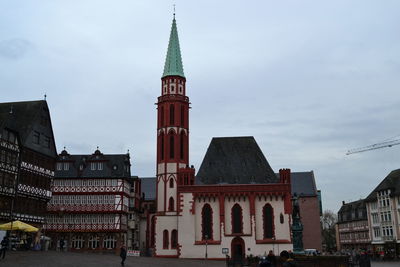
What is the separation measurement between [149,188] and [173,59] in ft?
128

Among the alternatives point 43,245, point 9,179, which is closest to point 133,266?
point 43,245

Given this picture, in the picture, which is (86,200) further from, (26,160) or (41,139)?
(26,160)

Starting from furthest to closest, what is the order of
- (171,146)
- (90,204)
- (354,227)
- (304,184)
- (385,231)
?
(354,227)
(304,184)
(385,231)
(90,204)
(171,146)

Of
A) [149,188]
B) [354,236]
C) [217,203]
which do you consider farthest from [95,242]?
[354,236]

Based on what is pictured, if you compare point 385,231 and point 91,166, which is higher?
point 91,166

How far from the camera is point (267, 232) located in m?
60.8

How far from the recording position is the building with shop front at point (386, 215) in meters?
77.1

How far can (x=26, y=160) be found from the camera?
52.4m

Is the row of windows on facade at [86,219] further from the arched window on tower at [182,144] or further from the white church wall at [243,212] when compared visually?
the white church wall at [243,212]

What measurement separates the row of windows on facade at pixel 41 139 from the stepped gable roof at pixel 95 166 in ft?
51.9

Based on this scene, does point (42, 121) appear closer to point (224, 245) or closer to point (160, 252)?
point (160, 252)

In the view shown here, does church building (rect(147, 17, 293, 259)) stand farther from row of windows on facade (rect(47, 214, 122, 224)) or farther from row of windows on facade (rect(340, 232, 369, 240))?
row of windows on facade (rect(340, 232, 369, 240))

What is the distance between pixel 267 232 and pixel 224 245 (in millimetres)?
5799

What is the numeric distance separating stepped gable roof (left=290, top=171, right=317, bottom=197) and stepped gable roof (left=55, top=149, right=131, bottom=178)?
116 ft
